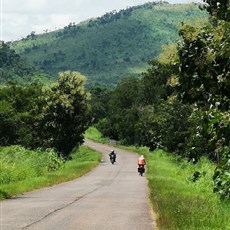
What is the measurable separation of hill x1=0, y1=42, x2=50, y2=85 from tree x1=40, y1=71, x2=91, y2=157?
91001 millimetres

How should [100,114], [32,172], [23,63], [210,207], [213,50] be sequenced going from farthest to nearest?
[23,63] < [100,114] < [32,172] < [210,207] < [213,50]

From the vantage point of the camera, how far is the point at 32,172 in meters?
29.9

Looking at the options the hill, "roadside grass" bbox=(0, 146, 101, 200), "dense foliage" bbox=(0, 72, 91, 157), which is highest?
the hill

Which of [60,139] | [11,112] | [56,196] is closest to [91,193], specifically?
[56,196]

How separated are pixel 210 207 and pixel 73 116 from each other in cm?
3692

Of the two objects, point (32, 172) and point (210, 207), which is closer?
point (210, 207)

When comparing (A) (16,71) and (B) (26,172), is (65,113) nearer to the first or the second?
(B) (26,172)

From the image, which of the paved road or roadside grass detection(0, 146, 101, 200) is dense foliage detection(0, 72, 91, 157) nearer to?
roadside grass detection(0, 146, 101, 200)

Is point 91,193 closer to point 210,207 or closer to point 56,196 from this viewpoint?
point 56,196

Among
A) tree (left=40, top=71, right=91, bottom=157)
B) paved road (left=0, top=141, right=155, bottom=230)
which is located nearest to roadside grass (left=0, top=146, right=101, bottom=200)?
paved road (left=0, top=141, right=155, bottom=230)

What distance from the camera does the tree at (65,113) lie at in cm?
4950

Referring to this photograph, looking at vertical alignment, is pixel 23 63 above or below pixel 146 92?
above

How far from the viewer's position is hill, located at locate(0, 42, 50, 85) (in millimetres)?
142375

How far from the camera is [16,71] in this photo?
147250 mm
